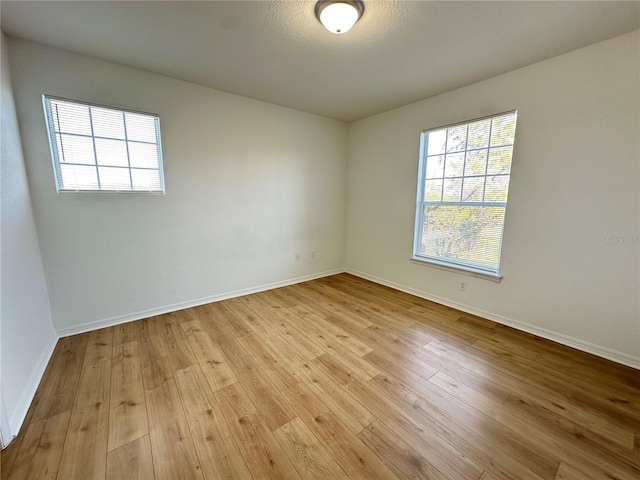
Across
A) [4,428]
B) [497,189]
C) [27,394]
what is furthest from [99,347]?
[497,189]

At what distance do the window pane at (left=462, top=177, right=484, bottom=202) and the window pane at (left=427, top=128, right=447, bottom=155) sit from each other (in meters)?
0.53

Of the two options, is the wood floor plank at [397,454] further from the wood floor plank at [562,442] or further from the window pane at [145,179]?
the window pane at [145,179]

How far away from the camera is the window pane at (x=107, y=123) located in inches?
93.2

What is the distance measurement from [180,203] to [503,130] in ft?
11.7

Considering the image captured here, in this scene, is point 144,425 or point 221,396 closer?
point 144,425

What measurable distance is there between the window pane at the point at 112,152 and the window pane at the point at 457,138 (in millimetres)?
3570

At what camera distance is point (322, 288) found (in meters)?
3.78

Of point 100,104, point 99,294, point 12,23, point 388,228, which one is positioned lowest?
point 99,294

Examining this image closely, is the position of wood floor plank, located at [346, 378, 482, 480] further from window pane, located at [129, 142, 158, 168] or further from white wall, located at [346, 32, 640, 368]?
window pane, located at [129, 142, 158, 168]

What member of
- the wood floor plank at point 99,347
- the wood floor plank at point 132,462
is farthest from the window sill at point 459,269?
the wood floor plank at point 99,347

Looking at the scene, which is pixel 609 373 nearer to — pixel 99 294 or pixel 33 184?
pixel 99 294

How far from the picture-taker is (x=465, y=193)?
292 cm

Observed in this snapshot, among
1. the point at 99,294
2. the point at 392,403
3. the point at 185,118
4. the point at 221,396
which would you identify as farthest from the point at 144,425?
the point at 185,118

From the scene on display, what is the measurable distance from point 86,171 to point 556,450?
13.2 feet
